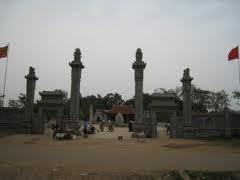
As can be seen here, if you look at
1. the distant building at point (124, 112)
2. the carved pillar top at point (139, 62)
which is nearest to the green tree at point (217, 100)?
the distant building at point (124, 112)

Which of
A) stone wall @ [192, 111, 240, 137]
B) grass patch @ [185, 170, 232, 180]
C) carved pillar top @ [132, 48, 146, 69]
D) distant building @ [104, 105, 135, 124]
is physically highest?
carved pillar top @ [132, 48, 146, 69]

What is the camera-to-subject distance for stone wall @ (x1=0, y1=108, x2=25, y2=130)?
2933 cm

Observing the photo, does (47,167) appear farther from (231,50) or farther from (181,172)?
(231,50)

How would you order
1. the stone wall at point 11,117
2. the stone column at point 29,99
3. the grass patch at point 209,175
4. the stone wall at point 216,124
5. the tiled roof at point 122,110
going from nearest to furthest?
the grass patch at point 209,175 → the stone wall at point 216,124 → the stone column at point 29,99 → the stone wall at point 11,117 → the tiled roof at point 122,110

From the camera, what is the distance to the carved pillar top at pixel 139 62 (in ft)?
92.5

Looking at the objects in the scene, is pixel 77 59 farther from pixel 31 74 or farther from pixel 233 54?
pixel 233 54

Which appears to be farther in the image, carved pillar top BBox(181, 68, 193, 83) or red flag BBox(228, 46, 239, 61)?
carved pillar top BBox(181, 68, 193, 83)

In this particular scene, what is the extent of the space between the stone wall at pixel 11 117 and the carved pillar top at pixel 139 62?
12946mm

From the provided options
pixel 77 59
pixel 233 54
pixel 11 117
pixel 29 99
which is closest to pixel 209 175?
pixel 233 54

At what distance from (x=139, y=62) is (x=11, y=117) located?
14892 millimetres

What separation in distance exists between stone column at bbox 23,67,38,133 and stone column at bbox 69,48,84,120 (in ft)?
15.4

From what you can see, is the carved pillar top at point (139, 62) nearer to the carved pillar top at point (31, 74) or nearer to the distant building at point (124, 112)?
the carved pillar top at point (31, 74)

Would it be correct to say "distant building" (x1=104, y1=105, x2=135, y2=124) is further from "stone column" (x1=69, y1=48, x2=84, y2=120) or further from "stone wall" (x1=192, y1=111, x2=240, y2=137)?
"stone column" (x1=69, y1=48, x2=84, y2=120)

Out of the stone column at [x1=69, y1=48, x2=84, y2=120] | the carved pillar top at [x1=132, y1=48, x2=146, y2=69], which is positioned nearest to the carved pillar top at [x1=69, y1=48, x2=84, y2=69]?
the stone column at [x1=69, y1=48, x2=84, y2=120]
